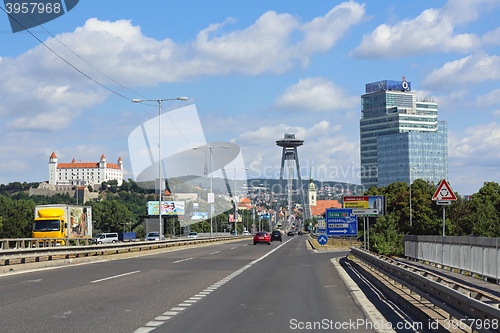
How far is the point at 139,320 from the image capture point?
8500 mm

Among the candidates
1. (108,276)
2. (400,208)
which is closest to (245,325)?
(108,276)

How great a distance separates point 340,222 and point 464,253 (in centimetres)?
1899

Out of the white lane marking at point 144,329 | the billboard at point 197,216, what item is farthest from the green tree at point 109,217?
the white lane marking at point 144,329

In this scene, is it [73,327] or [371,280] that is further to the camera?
[371,280]

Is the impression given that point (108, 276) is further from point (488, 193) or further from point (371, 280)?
point (488, 193)

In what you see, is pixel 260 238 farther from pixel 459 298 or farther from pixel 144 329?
pixel 459 298

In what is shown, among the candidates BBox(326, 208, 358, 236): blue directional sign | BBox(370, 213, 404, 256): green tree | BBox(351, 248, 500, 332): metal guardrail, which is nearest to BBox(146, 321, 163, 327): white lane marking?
BBox(351, 248, 500, 332): metal guardrail

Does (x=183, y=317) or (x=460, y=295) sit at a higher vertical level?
(x=460, y=295)

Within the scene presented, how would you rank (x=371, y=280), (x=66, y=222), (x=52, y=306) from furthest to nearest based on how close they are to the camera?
(x=66, y=222) < (x=371, y=280) < (x=52, y=306)

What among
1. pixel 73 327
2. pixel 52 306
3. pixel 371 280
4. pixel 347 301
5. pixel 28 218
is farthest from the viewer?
pixel 28 218

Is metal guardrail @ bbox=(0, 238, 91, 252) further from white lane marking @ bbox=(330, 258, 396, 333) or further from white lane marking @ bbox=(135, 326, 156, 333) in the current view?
white lane marking @ bbox=(135, 326, 156, 333)

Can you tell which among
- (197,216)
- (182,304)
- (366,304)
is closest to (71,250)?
(182,304)

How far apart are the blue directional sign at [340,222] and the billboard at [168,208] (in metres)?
74.4

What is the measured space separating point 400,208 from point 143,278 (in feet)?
253
